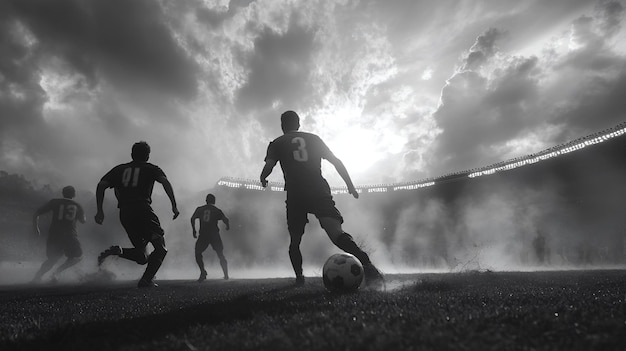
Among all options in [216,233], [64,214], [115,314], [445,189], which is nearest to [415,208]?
[445,189]

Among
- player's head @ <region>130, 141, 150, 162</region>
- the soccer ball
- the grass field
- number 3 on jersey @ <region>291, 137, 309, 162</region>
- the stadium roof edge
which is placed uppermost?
the stadium roof edge

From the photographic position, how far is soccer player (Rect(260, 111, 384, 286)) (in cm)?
436

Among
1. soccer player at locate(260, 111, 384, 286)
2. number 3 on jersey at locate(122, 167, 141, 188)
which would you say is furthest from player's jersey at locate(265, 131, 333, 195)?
number 3 on jersey at locate(122, 167, 141, 188)

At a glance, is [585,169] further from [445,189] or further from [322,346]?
[322,346]

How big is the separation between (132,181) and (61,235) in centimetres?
547

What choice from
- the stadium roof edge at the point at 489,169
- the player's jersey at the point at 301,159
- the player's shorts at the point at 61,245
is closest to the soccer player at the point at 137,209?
the player's jersey at the point at 301,159

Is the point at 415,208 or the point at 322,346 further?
the point at 415,208

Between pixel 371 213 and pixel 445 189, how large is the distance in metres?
8.34

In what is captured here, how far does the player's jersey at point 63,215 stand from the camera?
884 centimetres

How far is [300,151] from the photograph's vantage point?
15.3 feet

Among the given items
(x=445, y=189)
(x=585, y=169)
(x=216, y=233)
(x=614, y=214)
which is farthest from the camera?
(x=445, y=189)

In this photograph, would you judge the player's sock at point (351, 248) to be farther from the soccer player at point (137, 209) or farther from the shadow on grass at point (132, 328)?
the soccer player at point (137, 209)

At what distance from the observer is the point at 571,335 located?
5.20 ft

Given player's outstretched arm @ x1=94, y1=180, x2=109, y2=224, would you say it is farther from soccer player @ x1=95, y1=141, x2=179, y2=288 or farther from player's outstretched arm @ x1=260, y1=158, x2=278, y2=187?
player's outstretched arm @ x1=260, y1=158, x2=278, y2=187
